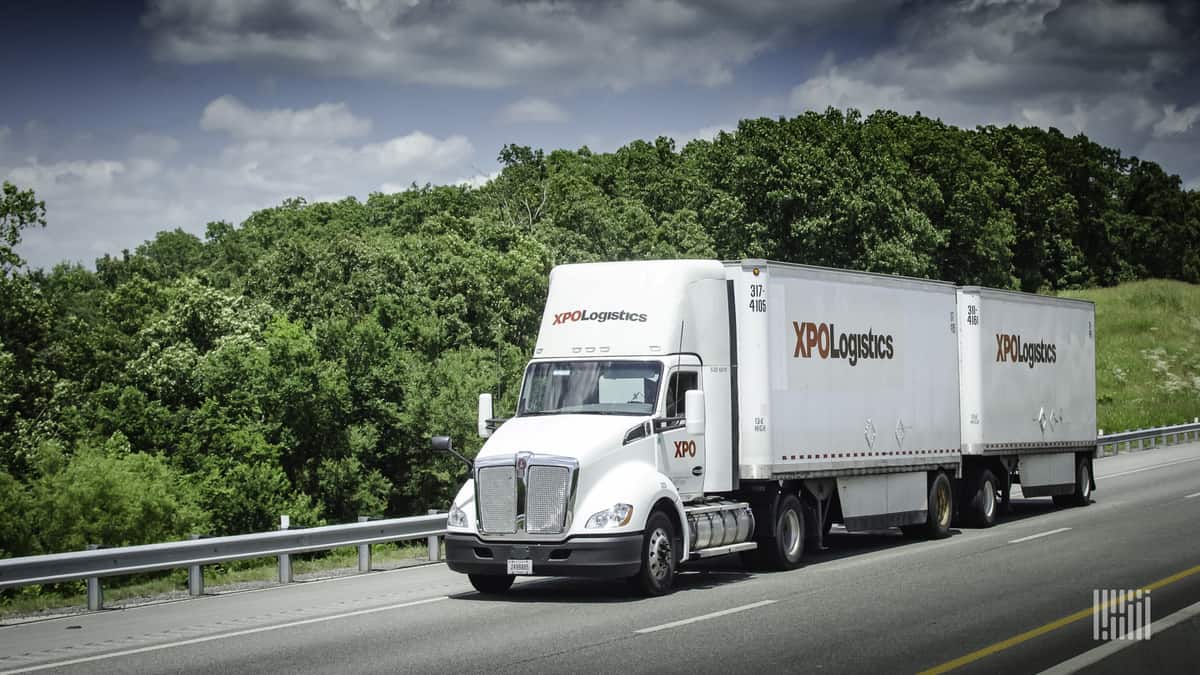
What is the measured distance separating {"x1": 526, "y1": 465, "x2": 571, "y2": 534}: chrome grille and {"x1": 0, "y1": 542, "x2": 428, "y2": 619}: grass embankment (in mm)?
5186

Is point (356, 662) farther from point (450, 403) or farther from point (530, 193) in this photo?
point (530, 193)

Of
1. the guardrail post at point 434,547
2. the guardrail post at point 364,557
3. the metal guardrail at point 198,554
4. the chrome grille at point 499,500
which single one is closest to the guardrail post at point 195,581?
the metal guardrail at point 198,554

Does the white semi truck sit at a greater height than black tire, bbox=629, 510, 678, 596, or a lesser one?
greater

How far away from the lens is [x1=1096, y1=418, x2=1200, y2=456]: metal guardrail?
44094 millimetres

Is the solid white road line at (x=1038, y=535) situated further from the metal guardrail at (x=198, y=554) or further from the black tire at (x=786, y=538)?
the metal guardrail at (x=198, y=554)

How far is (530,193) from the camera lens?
8238 centimetres

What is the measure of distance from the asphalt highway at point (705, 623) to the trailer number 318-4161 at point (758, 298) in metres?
3.54

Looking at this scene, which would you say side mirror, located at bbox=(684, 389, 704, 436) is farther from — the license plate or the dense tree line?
the dense tree line

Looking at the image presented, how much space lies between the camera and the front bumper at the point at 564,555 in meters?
14.5

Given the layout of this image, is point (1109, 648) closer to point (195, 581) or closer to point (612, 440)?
point (612, 440)

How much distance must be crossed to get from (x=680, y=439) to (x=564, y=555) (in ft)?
8.14

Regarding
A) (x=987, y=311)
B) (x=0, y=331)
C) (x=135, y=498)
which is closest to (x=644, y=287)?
(x=987, y=311)

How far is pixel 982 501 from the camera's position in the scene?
2391 cm

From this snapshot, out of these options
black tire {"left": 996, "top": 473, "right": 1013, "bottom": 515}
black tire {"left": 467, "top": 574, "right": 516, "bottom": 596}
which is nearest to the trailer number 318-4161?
black tire {"left": 467, "top": 574, "right": 516, "bottom": 596}
